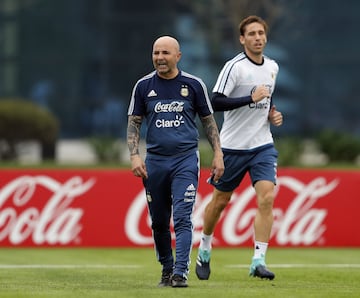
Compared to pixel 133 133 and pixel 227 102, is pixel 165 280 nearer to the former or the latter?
pixel 133 133

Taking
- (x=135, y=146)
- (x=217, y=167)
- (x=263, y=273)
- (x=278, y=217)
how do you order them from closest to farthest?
(x=217, y=167), (x=135, y=146), (x=263, y=273), (x=278, y=217)

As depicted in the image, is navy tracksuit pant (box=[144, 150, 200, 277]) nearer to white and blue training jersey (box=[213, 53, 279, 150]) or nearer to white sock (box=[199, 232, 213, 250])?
white sock (box=[199, 232, 213, 250])

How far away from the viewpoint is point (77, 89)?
41188 millimetres

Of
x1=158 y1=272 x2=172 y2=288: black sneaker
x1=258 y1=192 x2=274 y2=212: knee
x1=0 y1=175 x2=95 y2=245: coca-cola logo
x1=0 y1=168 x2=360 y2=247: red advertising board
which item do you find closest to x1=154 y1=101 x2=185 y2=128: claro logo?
x1=158 y1=272 x2=172 y2=288: black sneaker

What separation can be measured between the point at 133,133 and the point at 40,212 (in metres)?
6.75

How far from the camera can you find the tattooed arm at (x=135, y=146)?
35.9 feet

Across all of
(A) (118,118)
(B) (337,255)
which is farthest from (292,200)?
(A) (118,118)

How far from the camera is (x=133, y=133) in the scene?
36.9ft

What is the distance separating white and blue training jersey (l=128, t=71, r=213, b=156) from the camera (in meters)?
11.0

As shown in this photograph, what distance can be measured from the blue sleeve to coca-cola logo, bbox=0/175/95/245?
19.6ft

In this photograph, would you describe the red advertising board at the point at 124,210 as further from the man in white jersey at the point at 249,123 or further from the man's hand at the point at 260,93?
the man's hand at the point at 260,93

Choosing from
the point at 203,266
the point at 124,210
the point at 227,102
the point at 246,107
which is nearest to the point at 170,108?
the point at 227,102

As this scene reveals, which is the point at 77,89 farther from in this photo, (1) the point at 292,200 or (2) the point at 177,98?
(2) the point at 177,98

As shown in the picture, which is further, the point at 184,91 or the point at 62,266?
the point at 62,266
